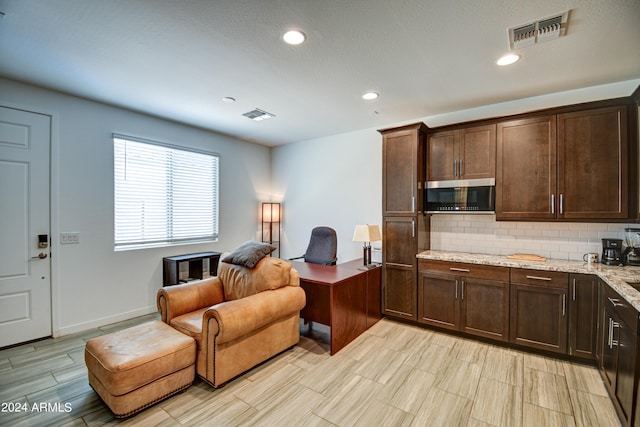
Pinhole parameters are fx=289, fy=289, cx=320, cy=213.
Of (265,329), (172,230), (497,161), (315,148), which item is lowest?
(265,329)

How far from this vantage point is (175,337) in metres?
2.32

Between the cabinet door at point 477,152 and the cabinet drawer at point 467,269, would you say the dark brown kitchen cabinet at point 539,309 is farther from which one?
the cabinet door at point 477,152

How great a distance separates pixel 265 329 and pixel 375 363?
1.10m

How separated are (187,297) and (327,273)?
1485 mm

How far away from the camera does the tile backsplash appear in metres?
3.01

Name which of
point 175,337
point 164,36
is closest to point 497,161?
point 164,36

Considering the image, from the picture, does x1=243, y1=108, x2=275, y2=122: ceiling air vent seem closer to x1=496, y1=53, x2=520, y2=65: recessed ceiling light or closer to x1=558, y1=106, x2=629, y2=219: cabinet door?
x1=496, y1=53, x2=520, y2=65: recessed ceiling light

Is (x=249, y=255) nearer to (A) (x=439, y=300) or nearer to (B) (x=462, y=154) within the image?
(A) (x=439, y=300)

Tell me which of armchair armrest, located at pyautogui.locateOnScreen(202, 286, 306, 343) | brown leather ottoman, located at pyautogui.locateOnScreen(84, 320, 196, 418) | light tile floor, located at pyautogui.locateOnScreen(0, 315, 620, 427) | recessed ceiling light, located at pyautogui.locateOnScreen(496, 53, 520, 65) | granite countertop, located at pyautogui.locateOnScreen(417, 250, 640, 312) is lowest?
light tile floor, located at pyautogui.locateOnScreen(0, 315, 620, 427)

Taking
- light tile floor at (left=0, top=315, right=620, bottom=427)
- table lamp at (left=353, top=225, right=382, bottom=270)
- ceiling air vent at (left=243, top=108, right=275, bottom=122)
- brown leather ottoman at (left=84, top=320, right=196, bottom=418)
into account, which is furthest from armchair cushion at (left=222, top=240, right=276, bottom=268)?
ceiling air vent at (left=243, top=108, right=275, bottom=122)

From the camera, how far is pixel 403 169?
3617 millimetres

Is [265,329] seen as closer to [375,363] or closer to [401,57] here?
[375,363]

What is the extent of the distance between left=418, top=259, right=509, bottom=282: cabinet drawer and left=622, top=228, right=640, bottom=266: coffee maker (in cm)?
100

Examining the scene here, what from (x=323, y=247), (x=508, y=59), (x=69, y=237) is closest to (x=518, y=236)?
(x=508, y=59)
